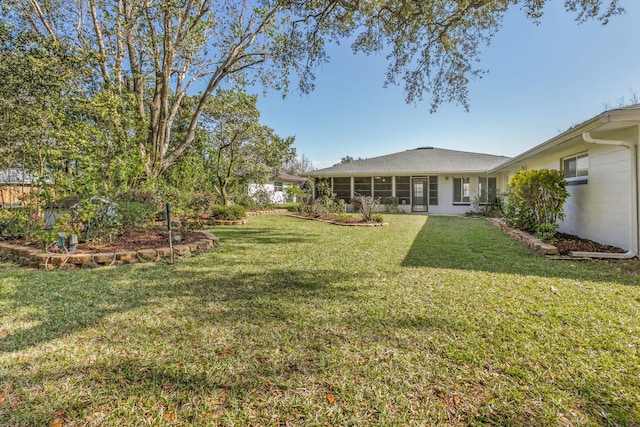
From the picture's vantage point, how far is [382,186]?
59.4 ft

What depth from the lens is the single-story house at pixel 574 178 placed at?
512 cm

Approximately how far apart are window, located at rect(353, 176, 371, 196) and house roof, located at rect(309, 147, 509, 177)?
22.8 inches

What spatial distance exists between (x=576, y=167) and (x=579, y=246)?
105 inches

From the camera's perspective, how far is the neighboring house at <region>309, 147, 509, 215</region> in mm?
16297

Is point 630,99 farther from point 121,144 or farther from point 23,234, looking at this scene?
point 23,234

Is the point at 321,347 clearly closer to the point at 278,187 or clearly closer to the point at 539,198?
the point at 539,198

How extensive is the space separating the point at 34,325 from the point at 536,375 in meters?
4.33

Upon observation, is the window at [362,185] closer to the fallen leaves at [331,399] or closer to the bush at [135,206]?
the bush at [135,206]

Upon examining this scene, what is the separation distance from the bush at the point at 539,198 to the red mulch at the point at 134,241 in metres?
7.96

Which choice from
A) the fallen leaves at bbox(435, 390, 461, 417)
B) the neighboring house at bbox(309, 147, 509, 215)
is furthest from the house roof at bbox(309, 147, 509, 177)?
the fallen leaves at bbox(435, 390, 461, 417)

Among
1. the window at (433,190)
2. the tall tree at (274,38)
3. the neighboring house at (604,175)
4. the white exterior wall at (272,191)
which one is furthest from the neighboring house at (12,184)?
the window at (433,190)

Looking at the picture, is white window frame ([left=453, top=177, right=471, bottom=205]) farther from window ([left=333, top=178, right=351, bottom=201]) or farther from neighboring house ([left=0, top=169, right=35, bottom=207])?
neighboring house ([left=0, top=169, right=35, bottom=207])

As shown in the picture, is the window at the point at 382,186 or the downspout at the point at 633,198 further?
the window at the point at 382,186

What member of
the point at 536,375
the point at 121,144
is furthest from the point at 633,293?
the point at 121,144
